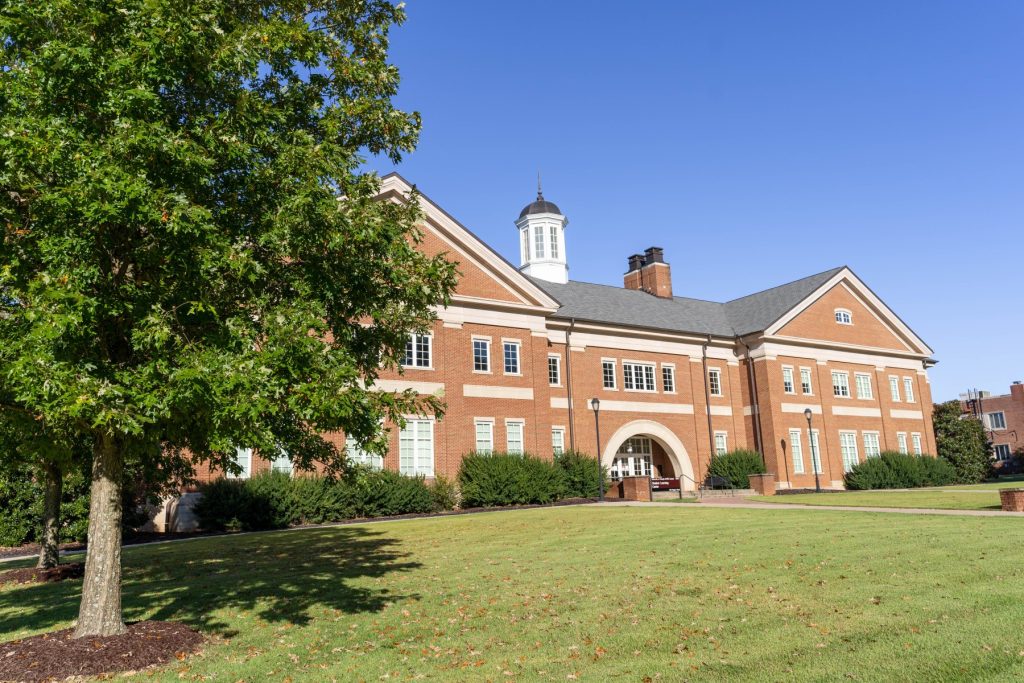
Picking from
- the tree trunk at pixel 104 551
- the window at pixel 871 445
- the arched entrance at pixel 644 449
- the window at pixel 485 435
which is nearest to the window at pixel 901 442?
the window at pixel 871 445

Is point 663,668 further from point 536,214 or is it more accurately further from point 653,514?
point 536,214

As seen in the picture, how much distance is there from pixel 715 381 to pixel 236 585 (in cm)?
3296

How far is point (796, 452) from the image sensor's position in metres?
41.3

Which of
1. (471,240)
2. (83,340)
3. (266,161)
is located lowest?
(83,340)

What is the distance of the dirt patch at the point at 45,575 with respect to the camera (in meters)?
14.7

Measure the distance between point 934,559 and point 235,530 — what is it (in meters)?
19.1

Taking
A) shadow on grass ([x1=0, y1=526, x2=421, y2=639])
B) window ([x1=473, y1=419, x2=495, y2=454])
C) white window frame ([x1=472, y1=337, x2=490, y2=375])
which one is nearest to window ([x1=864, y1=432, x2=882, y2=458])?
window ([x1=473, y1=419, x2=495, y2=454])

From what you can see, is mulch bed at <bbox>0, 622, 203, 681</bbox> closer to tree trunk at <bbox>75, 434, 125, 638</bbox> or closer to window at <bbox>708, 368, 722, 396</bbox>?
tree trunk at <bbox>75, 434, 125, 638</bbox>

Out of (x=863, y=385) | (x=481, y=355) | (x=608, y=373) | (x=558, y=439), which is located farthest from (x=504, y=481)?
(x=863, y=385)

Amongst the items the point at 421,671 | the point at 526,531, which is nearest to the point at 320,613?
the point at 421,671

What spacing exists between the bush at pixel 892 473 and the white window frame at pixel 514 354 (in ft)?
70.7

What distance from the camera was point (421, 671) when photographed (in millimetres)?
7613

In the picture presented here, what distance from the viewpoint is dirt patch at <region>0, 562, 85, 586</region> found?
48.2 ft

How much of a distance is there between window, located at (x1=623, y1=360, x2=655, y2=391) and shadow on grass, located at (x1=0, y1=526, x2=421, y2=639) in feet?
70.1
